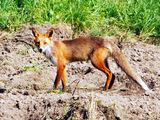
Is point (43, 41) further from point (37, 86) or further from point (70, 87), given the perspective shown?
point (70, 87)

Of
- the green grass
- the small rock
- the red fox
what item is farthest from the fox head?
the green grass

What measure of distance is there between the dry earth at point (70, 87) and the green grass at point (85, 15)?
13.2 inches

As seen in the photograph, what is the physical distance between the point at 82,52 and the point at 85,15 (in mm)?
2641

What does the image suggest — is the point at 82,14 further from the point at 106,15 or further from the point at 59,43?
the point at 59,43

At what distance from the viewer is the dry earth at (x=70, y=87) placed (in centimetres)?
396

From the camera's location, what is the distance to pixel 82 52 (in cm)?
566

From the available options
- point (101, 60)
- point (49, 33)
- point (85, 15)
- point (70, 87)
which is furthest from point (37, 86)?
point (85, 15)

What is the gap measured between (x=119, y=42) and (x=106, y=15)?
4.28 feet

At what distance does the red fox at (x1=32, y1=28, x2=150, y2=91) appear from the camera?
212 inches

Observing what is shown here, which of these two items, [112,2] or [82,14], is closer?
[82,14]

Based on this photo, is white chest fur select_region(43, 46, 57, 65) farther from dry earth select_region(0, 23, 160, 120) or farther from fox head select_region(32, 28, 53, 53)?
dry earth select_region(0, 23, 160, 120)

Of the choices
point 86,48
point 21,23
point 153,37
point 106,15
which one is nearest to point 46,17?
point 21,23

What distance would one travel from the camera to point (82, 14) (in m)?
7.87

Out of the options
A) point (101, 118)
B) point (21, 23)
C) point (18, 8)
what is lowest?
point (101, 118)
